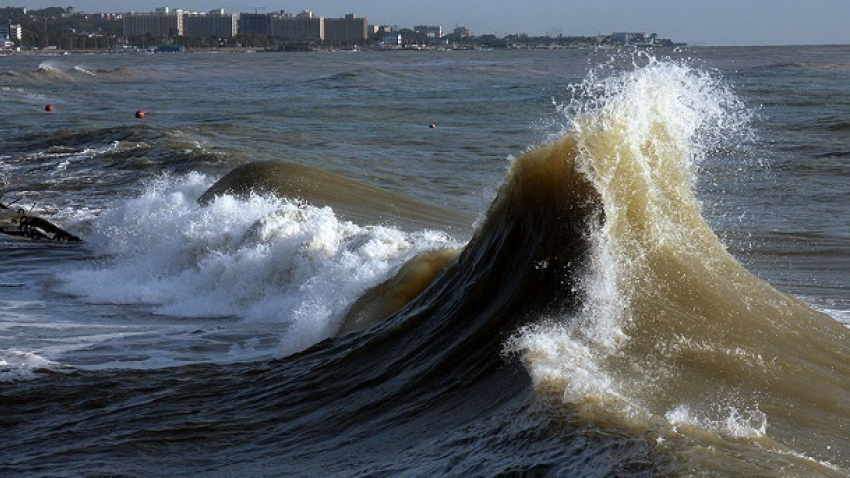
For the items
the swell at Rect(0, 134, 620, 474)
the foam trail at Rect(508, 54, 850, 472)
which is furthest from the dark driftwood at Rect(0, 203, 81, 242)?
the foam trail at Rect(508, 54, 850, 472)

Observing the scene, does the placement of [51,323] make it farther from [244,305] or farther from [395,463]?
[395,463]

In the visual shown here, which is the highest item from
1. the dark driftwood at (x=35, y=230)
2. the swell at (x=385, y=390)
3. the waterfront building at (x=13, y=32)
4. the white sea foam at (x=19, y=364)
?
the swell at (x=385, y=390)

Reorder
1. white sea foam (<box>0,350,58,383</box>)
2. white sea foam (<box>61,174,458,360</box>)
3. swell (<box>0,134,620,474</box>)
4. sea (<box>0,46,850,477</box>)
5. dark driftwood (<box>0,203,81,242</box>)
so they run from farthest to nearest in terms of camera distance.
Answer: dark driftwood (<box>0,203,81,242</box>) < white sea foam (<box>61,174,458,360</box>) < white sea foam (<box>0,350,58,383</box>) < swell (<box>0,134,620,474</box>) < sea (<box>0,46,850,477</box>)

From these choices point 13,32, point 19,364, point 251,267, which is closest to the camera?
point 19,364

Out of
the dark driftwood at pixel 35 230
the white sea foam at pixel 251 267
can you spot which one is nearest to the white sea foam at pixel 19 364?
the white sea foam at pixel 251 267

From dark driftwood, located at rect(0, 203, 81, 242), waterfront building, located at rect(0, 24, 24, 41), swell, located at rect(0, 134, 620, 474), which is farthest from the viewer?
waterfront building, located at rect(0, 24, 24, 41)

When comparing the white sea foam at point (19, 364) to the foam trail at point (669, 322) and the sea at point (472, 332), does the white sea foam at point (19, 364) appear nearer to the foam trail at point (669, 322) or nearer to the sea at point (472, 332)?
the sea at point (472, 332)

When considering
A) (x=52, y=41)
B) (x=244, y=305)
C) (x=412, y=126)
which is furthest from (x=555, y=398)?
(x=52, y=41)

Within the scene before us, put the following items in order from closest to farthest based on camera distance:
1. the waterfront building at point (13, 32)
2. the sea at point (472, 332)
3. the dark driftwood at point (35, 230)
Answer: the sea at point (472, 332) < the dark driftwood at point (35, 230) < the waterfront building at point (13, 32)

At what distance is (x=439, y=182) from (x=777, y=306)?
15803 mm

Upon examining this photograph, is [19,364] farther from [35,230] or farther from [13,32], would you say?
[13,32]

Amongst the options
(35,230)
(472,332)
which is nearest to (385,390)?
(472,332)

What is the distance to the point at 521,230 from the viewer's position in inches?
338

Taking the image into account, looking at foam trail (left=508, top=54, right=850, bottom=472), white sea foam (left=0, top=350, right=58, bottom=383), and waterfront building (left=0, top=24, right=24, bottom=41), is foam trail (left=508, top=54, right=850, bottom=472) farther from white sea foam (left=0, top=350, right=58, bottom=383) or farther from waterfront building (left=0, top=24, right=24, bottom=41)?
waterfront building (left=0, top=24, right=24, bottom=41)
